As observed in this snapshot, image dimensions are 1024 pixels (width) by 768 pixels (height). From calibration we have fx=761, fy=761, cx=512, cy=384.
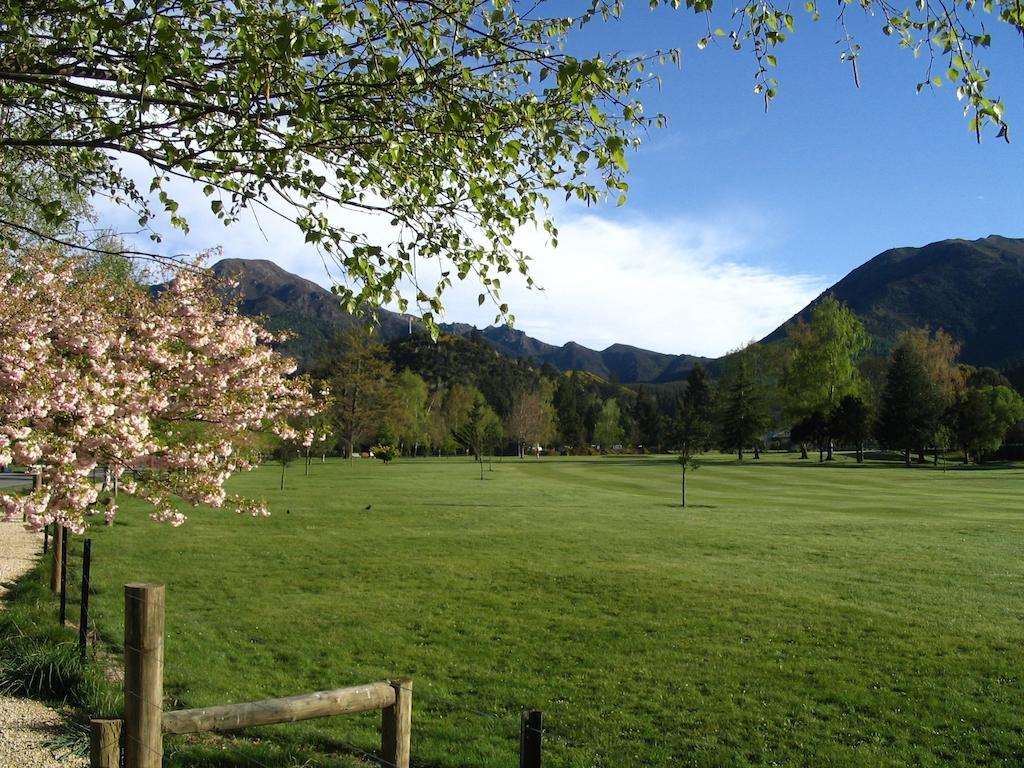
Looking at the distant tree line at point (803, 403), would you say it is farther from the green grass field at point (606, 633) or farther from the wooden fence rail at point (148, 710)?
the wooden fence rail at point (148, 710)

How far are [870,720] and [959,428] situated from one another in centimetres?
7388

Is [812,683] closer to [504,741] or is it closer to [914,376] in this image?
[504,741]

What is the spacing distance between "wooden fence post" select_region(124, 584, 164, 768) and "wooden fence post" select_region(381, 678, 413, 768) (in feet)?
3.92

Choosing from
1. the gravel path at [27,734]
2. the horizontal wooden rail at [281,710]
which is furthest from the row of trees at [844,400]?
the horizontal wooden rail at [281,710]

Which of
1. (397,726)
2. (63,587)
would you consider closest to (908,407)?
(63,587)

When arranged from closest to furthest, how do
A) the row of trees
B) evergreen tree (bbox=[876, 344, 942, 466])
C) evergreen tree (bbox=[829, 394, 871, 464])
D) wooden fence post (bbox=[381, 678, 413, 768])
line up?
1. wooden fence post (bbox=[381, 678, 413, 768])
2. the row of trees
3. evergreen tree (bbox=[876, 344, 942, 466])
4. evergreen tree (bbox=[829, 394, 871, 464])

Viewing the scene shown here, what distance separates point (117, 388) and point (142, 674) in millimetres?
6440

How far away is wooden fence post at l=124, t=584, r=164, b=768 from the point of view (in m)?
3.74

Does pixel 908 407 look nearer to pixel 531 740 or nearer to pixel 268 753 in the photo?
pixel 268 753

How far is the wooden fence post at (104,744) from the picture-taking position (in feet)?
12.2

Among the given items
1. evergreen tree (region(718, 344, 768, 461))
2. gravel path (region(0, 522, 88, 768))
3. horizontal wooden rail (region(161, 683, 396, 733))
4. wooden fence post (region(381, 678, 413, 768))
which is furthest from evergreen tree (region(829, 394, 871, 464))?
horizontal wooden rail (region(161, 683, 396, 733))

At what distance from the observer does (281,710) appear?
4.12m

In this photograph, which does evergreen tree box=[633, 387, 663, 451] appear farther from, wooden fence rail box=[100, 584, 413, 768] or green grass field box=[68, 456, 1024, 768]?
wooden fence rail box=[100, 584, 413, 768]

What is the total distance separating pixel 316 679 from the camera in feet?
29.8
